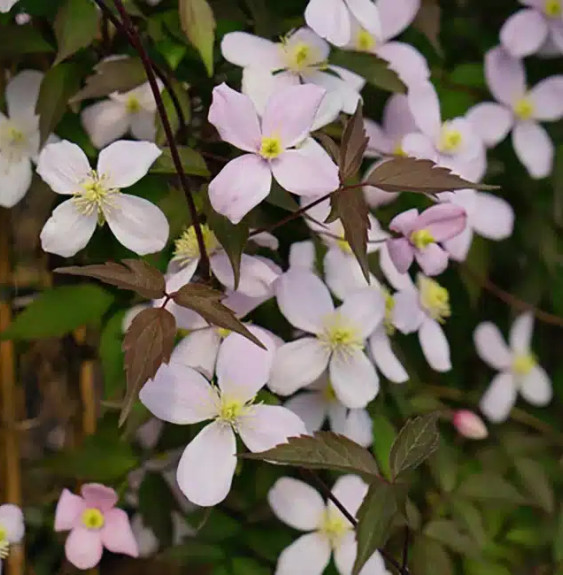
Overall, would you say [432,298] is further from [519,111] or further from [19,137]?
[19,137]

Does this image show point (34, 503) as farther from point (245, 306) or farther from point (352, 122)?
point (352, 122)

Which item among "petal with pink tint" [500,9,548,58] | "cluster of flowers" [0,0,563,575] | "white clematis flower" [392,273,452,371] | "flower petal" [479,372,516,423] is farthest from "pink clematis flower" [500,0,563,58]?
"flower petal" [479,372,516,423]

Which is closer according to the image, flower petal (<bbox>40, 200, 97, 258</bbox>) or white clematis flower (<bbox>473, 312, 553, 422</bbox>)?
flower petal (<bbox>40, 200, 97, 258</bbox>)

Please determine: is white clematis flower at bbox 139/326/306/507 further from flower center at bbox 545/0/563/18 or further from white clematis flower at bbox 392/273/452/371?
flower center at bbox 545/0/563/18

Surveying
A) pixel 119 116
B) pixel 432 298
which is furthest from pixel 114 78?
pixel 432 298

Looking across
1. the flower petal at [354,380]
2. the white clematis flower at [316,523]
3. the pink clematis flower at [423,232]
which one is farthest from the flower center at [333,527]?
the pink clematis flower at [423,232]
